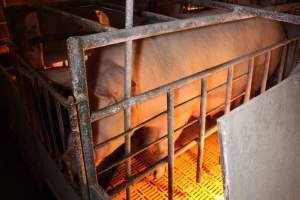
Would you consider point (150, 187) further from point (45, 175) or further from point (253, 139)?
point (253, 139)

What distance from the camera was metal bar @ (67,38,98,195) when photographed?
4.93 ft

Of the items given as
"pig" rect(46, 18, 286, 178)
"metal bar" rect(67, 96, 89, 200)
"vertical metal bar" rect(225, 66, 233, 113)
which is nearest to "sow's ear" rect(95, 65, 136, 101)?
"pig" rect(46, 18, 286, 178)

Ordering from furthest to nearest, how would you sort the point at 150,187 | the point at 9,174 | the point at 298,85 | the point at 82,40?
1. the point at 9,174
2. the point at 150,187
3. the point at 298,85
4. the point at 82,40

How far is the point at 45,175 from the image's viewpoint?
2.87 m

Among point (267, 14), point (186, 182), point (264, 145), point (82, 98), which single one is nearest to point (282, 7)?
point (267, 14)

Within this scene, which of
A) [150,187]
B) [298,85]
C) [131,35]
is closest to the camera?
[131,35]

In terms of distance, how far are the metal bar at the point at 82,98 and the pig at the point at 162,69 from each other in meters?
0.42

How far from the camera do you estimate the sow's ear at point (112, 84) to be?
2256 mm

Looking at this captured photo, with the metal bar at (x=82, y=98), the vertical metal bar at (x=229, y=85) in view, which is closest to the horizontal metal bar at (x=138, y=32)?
the metal bar at (x=82, y=98)

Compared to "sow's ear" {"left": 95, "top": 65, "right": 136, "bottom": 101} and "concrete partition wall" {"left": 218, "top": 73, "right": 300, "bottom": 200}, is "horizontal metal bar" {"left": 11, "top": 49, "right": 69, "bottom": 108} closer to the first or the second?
"sow's ear" {"left": 95, "top": 65, "right": 136, "bottom": 101}

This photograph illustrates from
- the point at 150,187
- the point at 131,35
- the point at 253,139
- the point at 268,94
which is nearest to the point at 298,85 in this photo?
the point at 268,94

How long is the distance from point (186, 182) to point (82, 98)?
1.99 meters

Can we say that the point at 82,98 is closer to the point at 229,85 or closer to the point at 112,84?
the point at 112,84

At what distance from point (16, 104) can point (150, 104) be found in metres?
1.23
